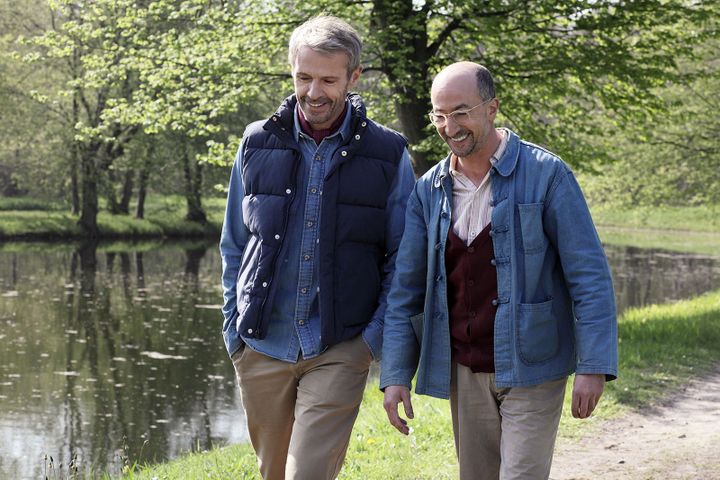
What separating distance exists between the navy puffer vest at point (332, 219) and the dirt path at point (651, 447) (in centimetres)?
319

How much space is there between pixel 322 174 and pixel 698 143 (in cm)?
2066

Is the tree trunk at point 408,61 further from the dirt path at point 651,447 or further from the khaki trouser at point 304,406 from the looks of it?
the khaki trouser at point 304,406

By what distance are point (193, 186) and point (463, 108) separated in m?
35.0

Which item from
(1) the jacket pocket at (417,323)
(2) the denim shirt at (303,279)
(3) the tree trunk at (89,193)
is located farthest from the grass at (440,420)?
(3) the tree trunk at (89,193)

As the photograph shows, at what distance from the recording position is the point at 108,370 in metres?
14.6

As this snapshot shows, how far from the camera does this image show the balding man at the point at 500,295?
3568 mm

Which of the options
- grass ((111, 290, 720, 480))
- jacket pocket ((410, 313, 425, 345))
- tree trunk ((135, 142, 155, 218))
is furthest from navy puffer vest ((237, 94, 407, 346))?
tree trunk ((135, 142, 155, 218))

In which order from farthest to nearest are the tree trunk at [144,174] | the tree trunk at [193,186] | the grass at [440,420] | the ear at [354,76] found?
the tree trunk at [193,186] → the tree trunk at [144,174] → the grass at [440,420] → the ear at [354,76]

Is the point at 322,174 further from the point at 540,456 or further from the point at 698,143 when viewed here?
the point at 698,143

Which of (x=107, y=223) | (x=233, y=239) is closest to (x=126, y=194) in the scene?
(x=107, y=223)

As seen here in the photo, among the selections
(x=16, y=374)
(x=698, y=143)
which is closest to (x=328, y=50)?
(x=16, y=374)

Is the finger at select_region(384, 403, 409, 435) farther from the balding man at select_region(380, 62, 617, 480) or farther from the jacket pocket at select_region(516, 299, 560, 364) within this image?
the jacket pocket at select_region(516, 299, 560, 364)

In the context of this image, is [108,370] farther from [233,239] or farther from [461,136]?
[461,136]

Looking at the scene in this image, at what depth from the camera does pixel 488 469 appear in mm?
3836
